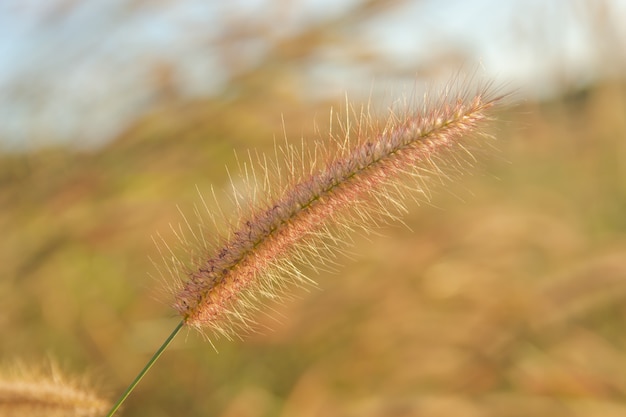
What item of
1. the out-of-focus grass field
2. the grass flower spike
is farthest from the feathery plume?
the out-of-focus grass field

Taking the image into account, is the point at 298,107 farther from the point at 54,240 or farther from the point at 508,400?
the point at 508,400

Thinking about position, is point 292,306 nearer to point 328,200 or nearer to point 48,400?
point 48,400

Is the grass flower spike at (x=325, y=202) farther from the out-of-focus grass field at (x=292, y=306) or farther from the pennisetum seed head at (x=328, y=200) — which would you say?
the out-of-focus grass field at (x=292, y=306)

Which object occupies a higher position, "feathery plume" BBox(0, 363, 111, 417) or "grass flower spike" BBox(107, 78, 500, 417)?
"grass flower spike" BBox(107, 78, 500, 417)

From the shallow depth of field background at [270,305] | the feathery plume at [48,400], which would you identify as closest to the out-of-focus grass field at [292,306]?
the shallow depth of field background at [270,305]

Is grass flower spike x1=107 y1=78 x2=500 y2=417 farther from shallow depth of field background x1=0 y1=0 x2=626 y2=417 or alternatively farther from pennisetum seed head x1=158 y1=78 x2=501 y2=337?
shallow depth of field background x1=0 y1=0 x2=626 y2=417

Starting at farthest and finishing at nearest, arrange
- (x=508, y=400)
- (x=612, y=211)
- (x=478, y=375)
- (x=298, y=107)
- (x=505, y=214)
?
(x=612, y=211) → (x=505, y=214) → (x=298, y=107) → (x=478, y=375) → (x=508, y=400)

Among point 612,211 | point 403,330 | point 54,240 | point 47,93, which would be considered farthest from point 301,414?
point 612,211

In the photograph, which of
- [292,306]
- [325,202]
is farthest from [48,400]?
[292,306]
